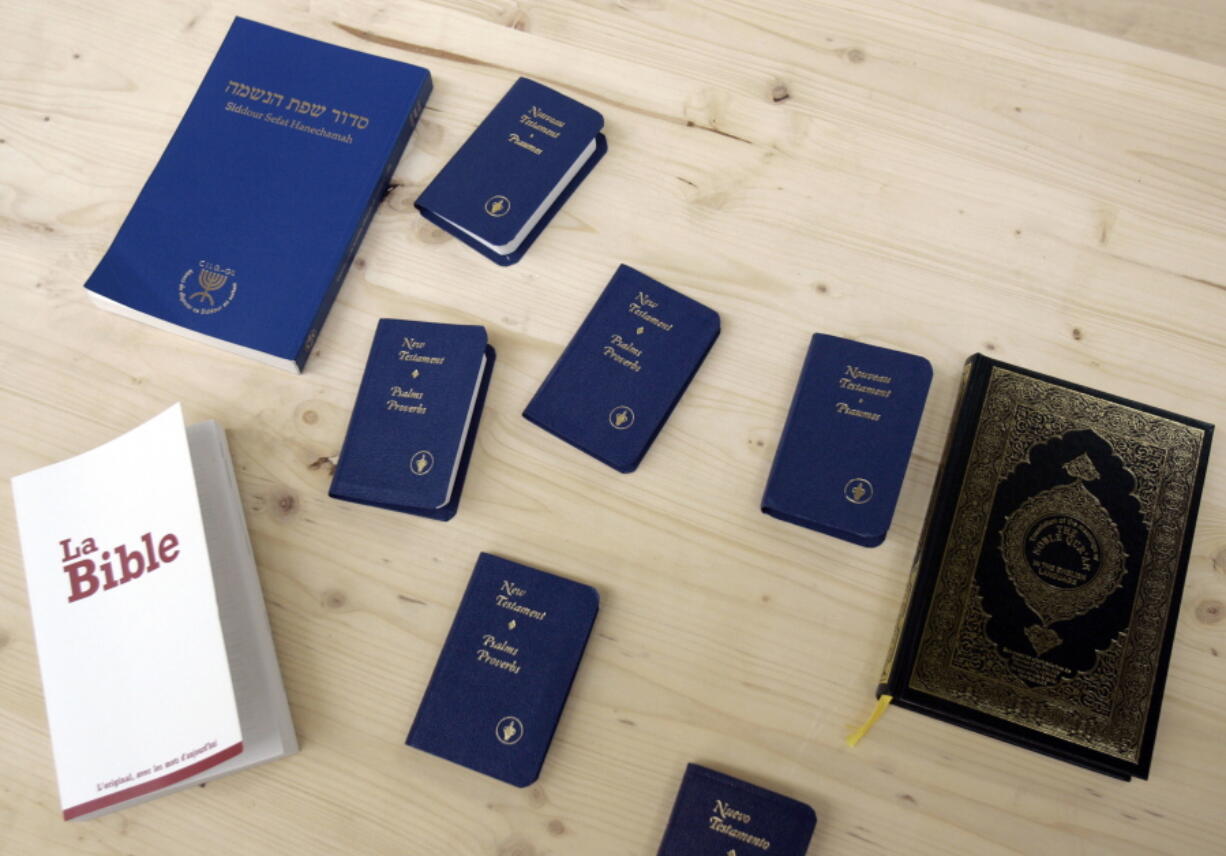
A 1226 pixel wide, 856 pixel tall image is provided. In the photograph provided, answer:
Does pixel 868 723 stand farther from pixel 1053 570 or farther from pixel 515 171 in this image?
pixel 515 171

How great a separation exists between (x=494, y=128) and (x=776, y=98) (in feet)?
1.11

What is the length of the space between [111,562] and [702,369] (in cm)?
62

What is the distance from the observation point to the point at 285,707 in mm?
868

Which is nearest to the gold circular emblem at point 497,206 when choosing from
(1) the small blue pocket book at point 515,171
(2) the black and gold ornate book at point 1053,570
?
(1) the small blue pocket book at point 515,171

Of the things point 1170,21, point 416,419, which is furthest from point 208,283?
point 1170,21

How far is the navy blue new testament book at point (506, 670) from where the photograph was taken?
0.84 m

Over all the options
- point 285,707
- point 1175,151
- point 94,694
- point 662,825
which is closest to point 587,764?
point 662,825

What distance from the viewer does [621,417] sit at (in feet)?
3.03

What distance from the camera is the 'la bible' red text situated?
833 mm

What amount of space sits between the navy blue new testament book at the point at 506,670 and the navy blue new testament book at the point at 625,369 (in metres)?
0.15

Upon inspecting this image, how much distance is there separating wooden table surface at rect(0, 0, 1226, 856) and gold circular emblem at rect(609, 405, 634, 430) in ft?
0.15

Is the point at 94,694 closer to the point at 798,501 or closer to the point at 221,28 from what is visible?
the point at 798,501

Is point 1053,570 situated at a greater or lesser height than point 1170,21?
lesser

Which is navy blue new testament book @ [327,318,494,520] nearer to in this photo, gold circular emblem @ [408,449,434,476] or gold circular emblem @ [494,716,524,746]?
gold circular emblem @ [408,449,434,476]
